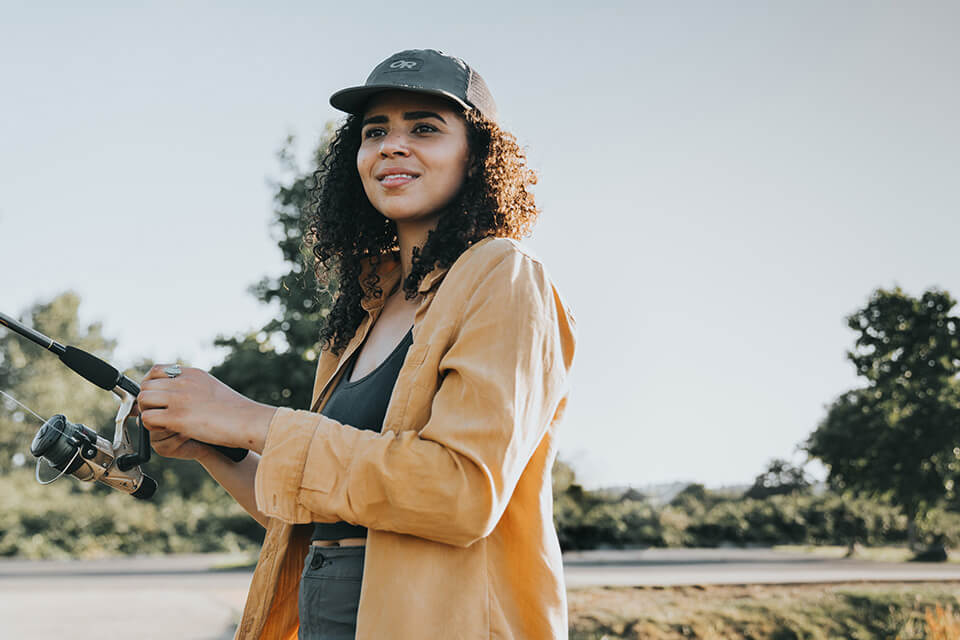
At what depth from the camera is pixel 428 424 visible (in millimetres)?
1471

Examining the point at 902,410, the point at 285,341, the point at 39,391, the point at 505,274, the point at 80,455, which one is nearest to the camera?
the point at 505,274

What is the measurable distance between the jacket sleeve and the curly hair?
325 millimetres

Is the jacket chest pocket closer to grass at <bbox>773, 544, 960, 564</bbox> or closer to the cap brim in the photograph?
the cap brim

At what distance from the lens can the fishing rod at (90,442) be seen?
1.95 metres

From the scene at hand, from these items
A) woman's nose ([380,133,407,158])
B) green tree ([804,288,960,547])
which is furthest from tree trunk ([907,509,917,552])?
woman's nose ([380,133,407,158])

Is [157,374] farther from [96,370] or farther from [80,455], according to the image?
[80,455]

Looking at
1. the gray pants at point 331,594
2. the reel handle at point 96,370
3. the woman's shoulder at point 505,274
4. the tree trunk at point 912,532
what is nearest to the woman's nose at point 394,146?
the woman's shoulder at point 505,274

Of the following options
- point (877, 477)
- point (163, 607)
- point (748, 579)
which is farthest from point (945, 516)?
point (163, 607)

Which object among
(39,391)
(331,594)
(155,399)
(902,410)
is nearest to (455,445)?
(331,594)

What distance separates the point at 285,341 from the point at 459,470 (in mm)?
8529

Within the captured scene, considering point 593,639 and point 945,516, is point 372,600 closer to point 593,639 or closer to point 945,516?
point 593,639

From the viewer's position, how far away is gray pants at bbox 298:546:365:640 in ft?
5.40

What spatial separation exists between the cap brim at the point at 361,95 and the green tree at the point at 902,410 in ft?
58.4

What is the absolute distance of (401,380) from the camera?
162 cm
